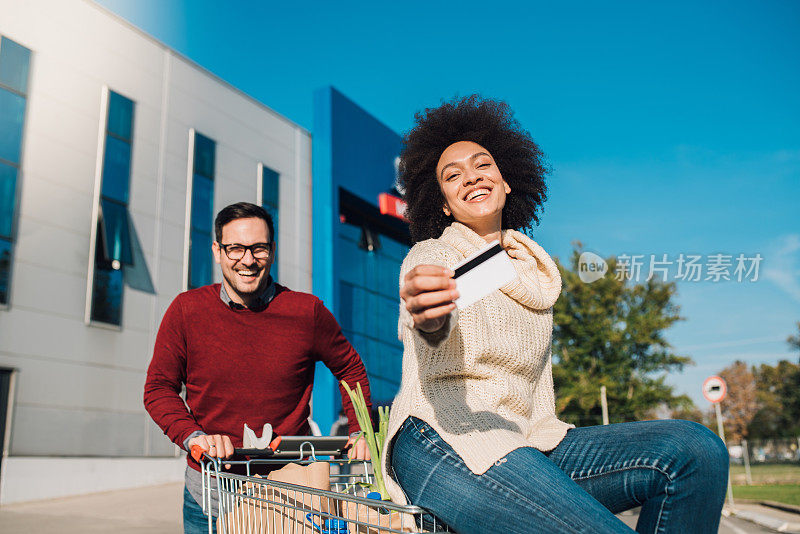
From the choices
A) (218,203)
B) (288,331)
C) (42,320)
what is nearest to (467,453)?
(288,331)

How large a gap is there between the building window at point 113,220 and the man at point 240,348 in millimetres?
12615

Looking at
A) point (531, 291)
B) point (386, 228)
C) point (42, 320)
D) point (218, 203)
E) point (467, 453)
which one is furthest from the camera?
point (386, 228)

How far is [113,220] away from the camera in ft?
49.2

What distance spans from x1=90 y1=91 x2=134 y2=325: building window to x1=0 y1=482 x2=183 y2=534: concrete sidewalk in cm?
391

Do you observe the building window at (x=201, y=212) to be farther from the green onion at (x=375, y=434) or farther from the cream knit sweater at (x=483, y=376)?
the cream knit sweater at (x=483, y=376)

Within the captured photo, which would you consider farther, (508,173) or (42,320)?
(42,320)

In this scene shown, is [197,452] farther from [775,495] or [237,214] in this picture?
[775,495]

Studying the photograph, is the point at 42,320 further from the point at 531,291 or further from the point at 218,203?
the point at 531,291

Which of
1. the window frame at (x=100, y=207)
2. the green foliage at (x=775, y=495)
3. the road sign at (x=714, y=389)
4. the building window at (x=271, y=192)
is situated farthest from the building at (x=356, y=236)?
the green foliage at (x=775, y=495)

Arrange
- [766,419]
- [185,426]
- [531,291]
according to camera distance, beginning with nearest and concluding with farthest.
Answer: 1. [531,291]
2. [185,426]
3. [766,419]

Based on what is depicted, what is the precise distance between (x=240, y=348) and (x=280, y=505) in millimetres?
1082

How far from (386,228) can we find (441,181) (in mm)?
20556

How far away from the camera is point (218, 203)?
60.9 feet

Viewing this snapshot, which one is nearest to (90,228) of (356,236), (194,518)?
(356,236)
